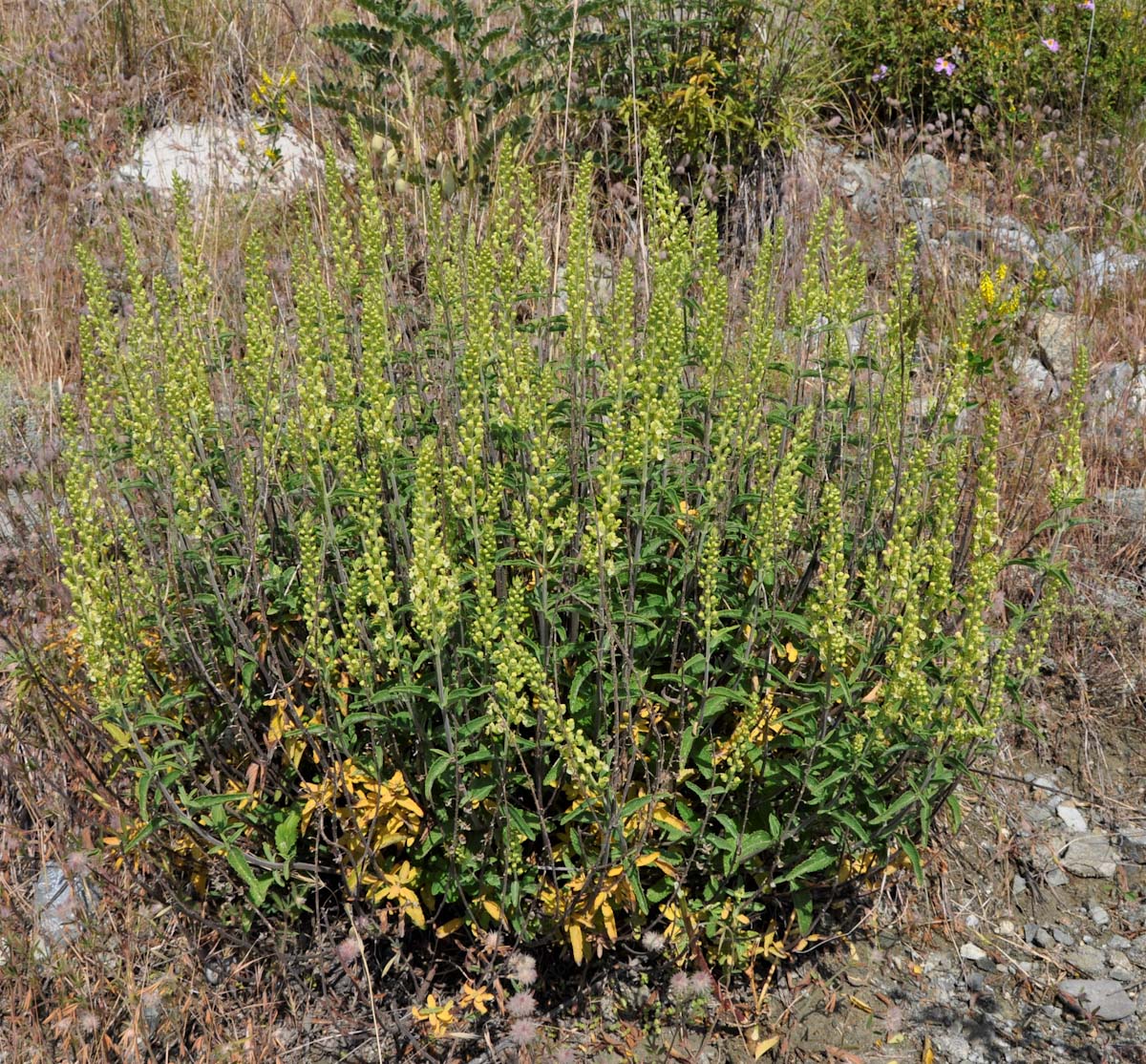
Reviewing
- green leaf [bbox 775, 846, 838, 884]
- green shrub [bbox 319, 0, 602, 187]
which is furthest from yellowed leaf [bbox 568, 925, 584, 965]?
green shrub [bbox 319, 0, 602, 187]

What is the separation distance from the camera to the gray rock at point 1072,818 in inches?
163

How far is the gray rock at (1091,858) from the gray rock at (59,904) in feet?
11.3

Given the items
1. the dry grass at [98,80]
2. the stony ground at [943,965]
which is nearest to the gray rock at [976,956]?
the stony ground at [943,965]

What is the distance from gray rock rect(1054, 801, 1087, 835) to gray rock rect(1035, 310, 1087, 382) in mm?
2749

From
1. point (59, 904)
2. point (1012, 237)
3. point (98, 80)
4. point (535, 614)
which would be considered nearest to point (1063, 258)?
point (1012, 237)

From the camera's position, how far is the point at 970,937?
374cm

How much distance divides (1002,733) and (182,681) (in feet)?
10.3

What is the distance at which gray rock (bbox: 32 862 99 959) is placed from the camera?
3480 millimetres

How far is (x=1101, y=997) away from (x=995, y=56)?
670cm

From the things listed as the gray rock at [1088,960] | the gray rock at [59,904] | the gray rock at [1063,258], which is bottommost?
the gray rock at [1088,960]

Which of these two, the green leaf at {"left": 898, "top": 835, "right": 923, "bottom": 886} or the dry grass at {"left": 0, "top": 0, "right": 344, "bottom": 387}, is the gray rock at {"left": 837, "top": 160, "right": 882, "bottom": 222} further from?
the green leaf at {"left": 898, "top": 835, "right": 923, "bottom": 886}

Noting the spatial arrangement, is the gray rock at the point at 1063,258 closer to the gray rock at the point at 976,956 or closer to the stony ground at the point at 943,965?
the stony ground at the point at 943,965

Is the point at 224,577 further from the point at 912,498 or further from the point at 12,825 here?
the point at 912,498

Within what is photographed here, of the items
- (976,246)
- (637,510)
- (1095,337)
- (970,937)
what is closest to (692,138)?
(976,246)
